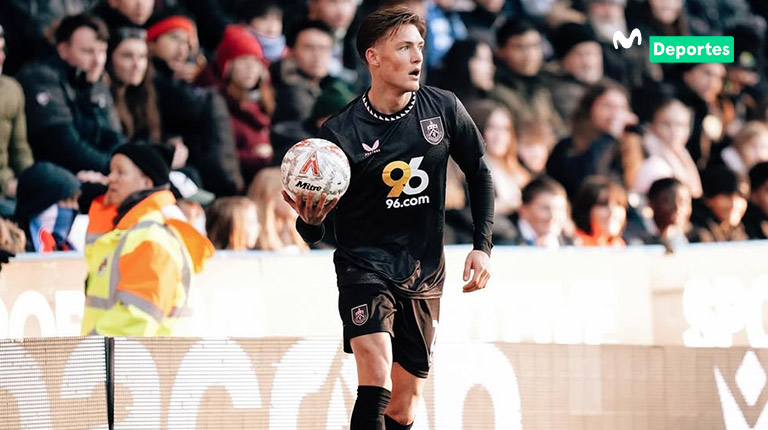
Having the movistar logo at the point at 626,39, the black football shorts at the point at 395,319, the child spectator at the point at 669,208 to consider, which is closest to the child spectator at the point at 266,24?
the child spectator at the point at 669,208

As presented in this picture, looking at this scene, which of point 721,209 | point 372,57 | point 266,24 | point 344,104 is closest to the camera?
point 372,57

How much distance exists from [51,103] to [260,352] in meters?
3.52

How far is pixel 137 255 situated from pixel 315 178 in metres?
2.65

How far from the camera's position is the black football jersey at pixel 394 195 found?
6.87 metres

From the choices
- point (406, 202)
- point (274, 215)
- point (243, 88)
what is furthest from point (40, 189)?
point (406, 202)

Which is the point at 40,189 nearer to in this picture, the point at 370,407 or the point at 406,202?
the point at 406,202

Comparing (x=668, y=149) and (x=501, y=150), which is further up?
(x=668, y=149)

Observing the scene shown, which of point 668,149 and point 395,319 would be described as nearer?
point 395,319

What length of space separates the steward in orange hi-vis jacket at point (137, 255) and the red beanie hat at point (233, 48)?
294cm

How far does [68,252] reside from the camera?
32.3 feet

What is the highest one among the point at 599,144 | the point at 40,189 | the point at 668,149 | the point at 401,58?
the point at 668,149

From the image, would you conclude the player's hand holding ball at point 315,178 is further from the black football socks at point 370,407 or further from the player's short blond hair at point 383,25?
the black football socks at point 370,407

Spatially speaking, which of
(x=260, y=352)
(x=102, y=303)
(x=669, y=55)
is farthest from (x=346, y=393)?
(x=669, y=55)

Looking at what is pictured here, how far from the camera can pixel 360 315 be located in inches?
264
